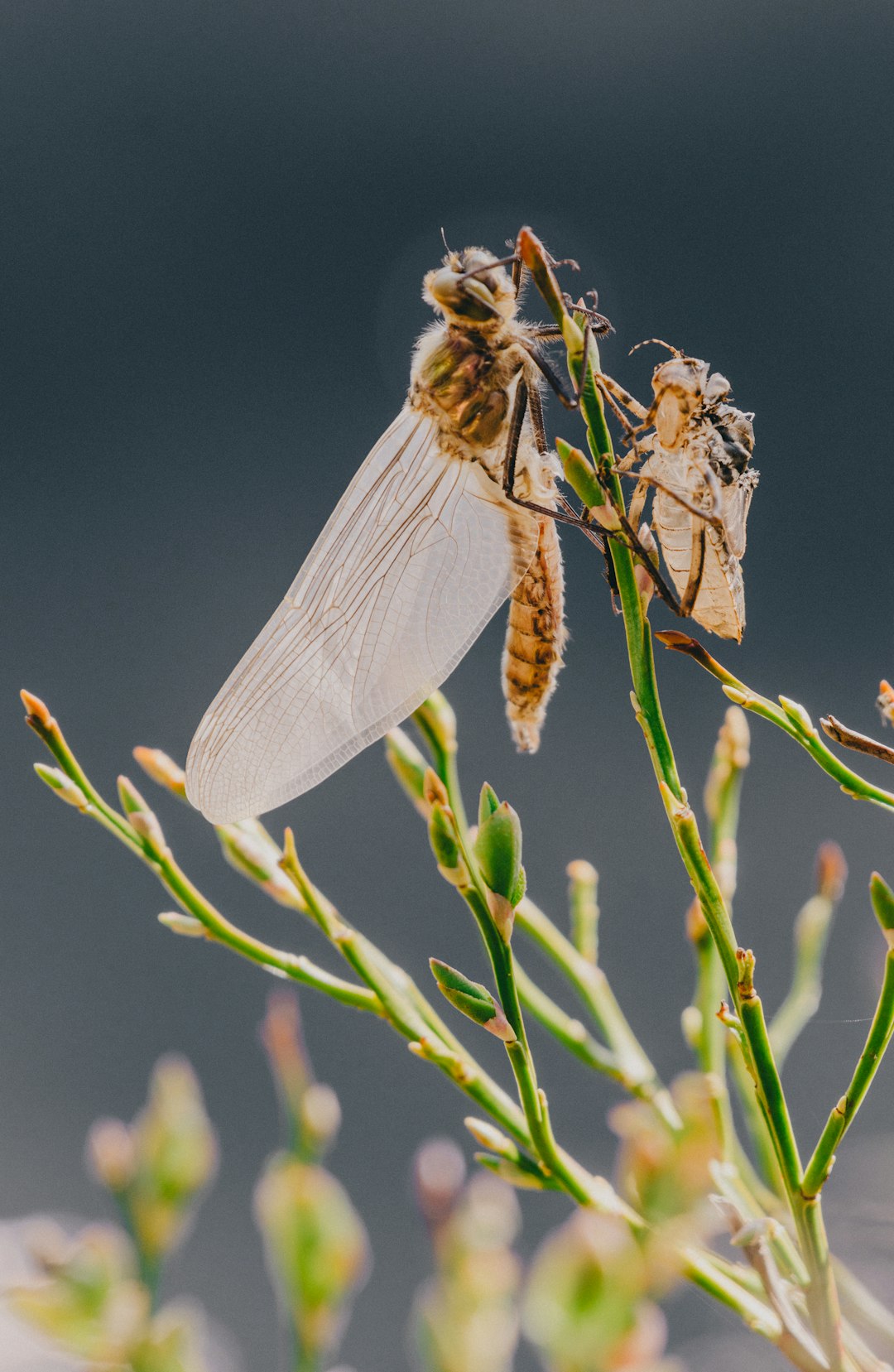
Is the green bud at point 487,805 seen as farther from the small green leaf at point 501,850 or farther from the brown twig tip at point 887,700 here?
the brown twig tip at point 887,700

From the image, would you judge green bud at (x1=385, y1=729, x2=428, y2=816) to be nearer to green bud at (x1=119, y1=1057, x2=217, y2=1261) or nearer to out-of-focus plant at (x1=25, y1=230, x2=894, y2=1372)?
out-of-focus plant at (x1=25, y1=230, x2=894, y2=1372)

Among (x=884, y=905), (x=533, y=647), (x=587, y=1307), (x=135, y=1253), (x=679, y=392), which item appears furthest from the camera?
(x=533, y=647)

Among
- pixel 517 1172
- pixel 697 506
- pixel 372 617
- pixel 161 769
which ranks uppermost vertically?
pixel 697 506

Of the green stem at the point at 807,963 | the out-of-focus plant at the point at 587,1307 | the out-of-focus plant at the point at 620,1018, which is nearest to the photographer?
the out-of-focus plant at the point at 587,1307

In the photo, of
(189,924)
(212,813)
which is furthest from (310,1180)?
(212,813)

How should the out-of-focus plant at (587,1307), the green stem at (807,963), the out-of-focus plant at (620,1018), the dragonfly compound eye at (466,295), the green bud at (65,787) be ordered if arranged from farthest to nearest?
1. the dragonfly compound eye at (466,295)
2. the green stem at (807,963)
3. the green bud at (65,787)
4. the out-of-focus plant at (620,1018)
5. the out-of-focus plant at (587,1307)

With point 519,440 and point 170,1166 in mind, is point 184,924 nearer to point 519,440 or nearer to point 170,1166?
point 170,1166

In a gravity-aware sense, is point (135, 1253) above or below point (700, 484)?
below

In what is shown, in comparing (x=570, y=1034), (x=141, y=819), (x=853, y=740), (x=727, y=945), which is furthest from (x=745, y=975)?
(x=141, y=819)

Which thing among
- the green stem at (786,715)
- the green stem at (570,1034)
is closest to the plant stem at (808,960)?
the green stem at (570,1034)
